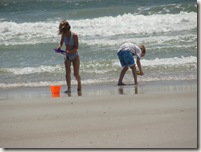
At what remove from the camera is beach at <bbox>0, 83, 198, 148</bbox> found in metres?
4.17

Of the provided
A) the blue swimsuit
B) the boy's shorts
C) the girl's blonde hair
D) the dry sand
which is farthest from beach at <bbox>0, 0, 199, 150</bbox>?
the girl's blonde hair

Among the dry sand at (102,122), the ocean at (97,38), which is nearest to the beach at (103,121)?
the dry sand at (102,122)

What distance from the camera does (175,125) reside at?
14.7ft

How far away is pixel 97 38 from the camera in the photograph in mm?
12742

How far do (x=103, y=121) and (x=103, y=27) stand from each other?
29.3 feet

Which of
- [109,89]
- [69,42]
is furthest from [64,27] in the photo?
[109,89]

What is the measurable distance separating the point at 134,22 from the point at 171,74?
543 cm

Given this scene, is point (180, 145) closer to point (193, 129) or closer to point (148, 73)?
point (193, 129)

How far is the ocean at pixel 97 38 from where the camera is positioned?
8922 millimetres

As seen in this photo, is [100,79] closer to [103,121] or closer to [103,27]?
[103,121]

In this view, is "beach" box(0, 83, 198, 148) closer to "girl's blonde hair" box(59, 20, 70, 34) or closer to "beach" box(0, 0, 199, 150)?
"beach" box(0, 0, 199, 150)

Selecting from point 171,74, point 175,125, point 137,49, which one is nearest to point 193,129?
point 175,125

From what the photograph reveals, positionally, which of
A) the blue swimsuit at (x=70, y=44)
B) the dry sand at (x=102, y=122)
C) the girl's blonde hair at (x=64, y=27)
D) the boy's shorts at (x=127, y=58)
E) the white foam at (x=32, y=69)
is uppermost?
the girl's blonde hair at (x=64, y=27)

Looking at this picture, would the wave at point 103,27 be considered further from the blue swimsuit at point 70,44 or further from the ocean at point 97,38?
the blue swimsuit at point 70,44
